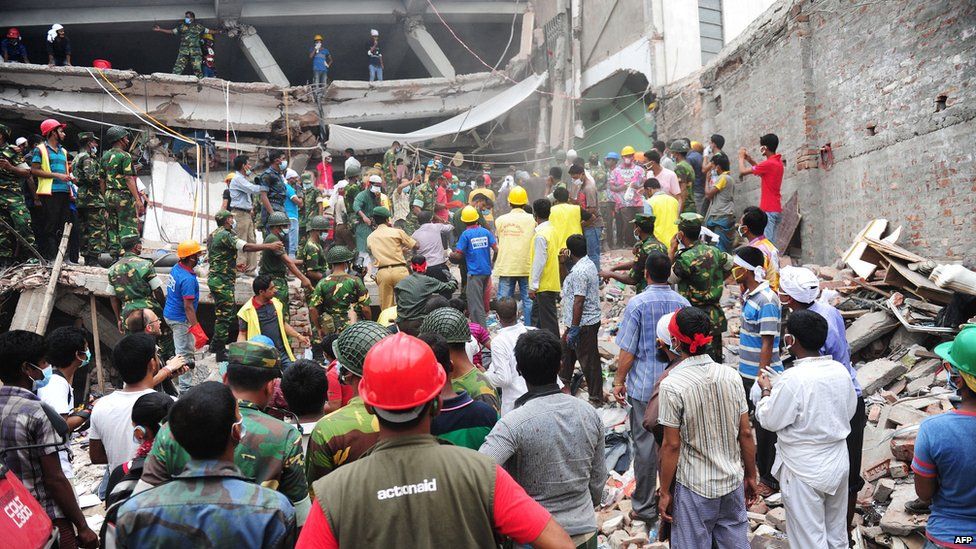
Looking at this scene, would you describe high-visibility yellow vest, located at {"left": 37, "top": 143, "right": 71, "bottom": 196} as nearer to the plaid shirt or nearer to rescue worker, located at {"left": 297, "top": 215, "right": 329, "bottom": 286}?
rescue worker, located at {"left": 297, "top": 215, "right": 329, "bottom": 286}

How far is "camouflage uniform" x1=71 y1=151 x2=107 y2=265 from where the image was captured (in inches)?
345

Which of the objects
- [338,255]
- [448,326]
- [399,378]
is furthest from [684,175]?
[399,378]

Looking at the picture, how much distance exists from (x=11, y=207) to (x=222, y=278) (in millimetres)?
3252

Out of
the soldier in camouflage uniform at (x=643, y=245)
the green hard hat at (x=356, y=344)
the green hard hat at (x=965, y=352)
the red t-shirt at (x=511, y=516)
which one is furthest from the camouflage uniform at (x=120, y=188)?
the green hard hat at (x=965, y=352)

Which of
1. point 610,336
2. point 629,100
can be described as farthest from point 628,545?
point 629,100

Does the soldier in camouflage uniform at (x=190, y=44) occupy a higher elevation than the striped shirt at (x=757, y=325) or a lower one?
higher

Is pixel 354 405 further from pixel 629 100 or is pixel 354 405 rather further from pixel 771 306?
pixel 629 100

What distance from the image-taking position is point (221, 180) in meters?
15.4

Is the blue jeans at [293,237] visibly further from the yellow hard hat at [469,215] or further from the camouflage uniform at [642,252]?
the camouflage uniform at [642,252]

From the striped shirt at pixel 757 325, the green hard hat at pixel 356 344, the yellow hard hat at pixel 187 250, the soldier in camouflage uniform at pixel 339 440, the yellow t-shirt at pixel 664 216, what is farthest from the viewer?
the yellow t-shirt at pixel 664 216

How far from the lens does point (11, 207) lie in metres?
8.16

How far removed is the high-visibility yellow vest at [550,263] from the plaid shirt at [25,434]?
4797 millimetres

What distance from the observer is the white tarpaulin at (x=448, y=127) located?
50.0 ft

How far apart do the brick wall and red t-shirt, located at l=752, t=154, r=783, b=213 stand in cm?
54
